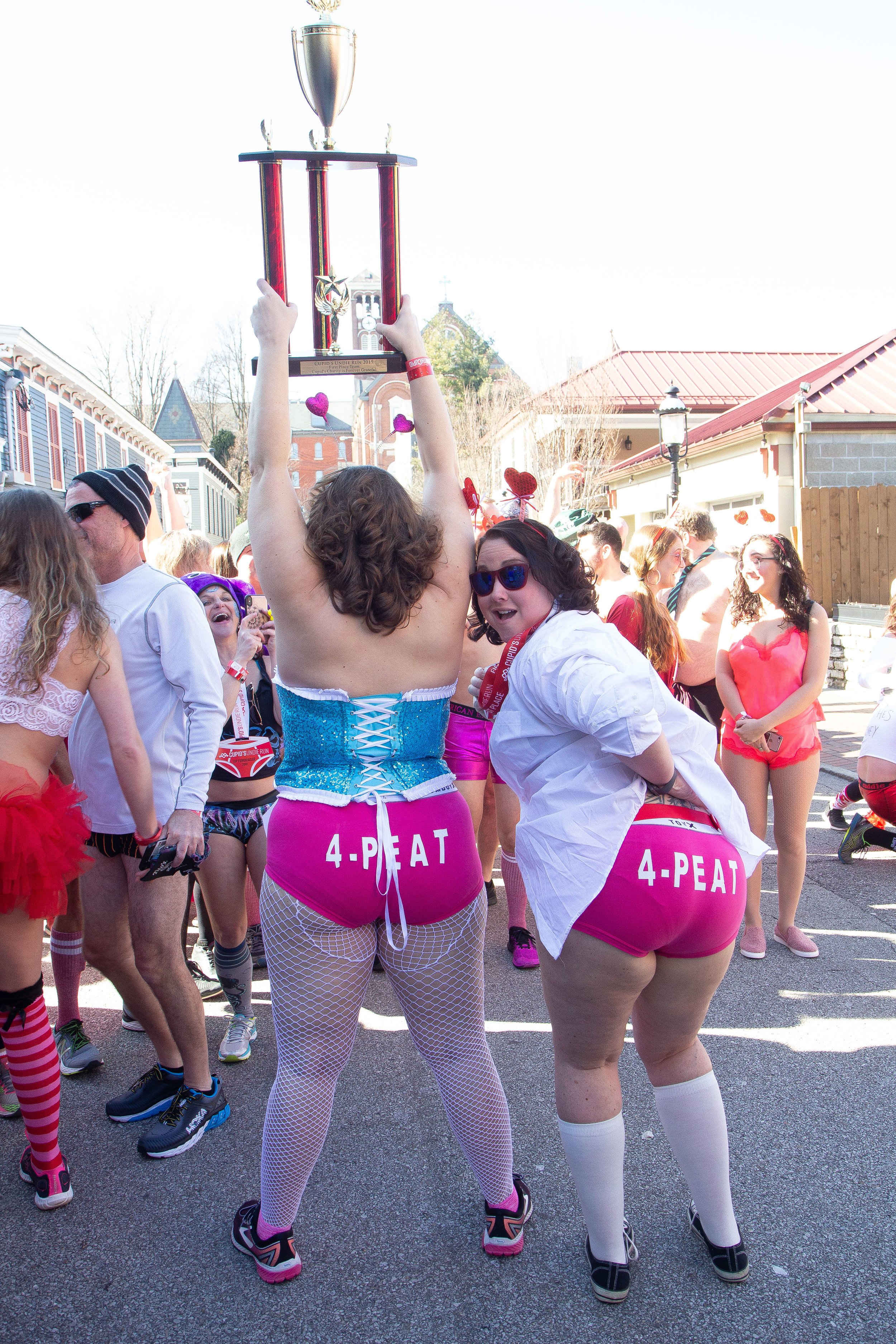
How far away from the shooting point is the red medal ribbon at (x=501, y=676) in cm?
212

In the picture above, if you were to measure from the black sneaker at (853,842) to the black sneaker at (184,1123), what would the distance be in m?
4.03

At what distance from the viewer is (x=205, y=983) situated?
4141 millimetres

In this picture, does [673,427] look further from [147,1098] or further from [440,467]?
[147,1098]

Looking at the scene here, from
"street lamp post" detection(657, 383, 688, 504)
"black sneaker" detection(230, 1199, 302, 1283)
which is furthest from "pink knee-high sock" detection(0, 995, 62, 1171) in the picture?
"street lamp post" detection(657, 383, 688, 504)

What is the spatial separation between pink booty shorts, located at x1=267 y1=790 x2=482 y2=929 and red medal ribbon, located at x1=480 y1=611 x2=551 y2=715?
10.5 inches

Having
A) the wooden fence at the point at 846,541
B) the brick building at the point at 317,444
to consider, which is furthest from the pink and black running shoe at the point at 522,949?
the brick building at the point at 317,444

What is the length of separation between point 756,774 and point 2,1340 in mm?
3359

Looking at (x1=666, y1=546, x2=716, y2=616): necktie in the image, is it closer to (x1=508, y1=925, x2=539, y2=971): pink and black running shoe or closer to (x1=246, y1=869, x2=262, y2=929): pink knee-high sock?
(x1=508, y1=925, x2=539, y2=971): pink and black running shoe

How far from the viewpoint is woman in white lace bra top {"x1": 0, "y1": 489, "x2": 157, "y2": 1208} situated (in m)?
2.40

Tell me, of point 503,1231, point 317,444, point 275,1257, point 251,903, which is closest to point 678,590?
point 251,903

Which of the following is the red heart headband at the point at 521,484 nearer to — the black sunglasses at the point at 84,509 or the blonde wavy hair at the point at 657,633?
the blonde wavy hair at the point at 657,633

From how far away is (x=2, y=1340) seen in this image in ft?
6.77

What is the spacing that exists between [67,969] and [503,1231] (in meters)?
1.96

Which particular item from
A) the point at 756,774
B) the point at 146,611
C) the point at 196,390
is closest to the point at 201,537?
the point at 146,611
